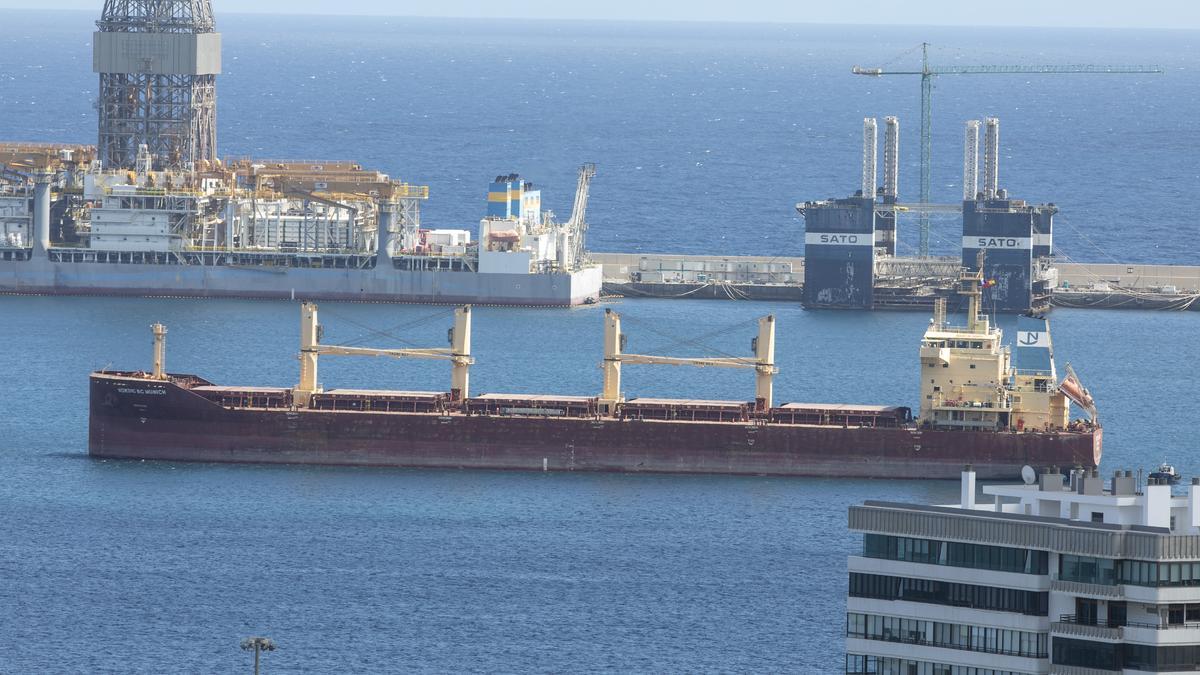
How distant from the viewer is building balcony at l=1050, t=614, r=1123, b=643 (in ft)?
153

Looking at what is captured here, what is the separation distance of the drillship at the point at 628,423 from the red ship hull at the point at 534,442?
29mm

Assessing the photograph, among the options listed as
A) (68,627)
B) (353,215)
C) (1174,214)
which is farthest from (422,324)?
(1174,214)

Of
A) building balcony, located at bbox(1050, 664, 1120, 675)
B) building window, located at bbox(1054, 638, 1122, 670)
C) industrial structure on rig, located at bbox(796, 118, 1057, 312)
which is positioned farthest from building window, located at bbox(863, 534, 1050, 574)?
industrial structure on rig, located at bbox(796, 118, 1057, 312)

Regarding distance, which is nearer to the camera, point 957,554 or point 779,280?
point 957,554

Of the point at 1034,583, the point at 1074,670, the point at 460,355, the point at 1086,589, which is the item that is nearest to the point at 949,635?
the point at 1034,583

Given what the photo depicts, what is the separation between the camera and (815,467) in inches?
3531

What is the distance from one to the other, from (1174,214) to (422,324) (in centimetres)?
7230

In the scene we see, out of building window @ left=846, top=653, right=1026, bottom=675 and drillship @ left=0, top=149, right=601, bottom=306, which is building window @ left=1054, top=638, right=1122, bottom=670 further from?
drillship @ left=0, top=149, right=601, bottom=306

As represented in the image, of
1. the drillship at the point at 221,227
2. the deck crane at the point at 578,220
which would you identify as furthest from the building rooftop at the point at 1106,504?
the deck crane at the point at 578,220

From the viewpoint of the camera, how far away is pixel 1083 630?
47219mm

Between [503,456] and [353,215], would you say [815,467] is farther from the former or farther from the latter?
[353,215]

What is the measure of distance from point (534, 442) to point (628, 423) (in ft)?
8.95

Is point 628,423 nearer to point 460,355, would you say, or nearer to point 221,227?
point 460,355

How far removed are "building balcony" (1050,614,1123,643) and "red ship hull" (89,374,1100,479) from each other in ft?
133
